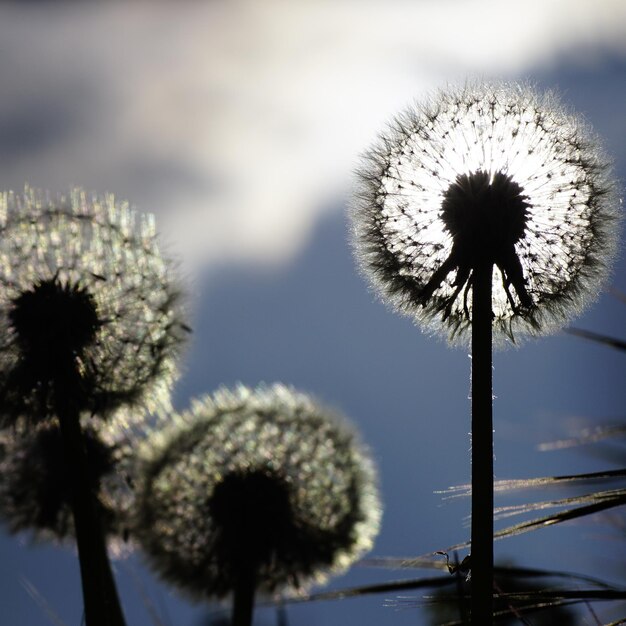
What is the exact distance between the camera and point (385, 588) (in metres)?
3.81

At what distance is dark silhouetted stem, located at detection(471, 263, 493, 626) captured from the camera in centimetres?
421

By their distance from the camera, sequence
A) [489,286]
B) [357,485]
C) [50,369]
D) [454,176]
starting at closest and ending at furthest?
[489,286] → [454,176] → [50,369] → [357,485]

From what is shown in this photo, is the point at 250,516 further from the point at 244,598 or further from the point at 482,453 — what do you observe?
the point at 482,453

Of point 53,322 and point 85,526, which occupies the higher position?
point 53,322

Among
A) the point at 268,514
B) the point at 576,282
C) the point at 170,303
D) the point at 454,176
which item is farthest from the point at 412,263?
the point at 268,514

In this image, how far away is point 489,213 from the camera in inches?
216

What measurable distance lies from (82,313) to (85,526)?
202 centimetres

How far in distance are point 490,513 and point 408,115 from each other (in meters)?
3.12

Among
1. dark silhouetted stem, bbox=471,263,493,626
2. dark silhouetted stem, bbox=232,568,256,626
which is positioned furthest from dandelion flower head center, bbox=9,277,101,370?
dark silhouetted stem, bbox=471,263,493,626

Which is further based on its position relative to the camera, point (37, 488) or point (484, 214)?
point (37, 488)

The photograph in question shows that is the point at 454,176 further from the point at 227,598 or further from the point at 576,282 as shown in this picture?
the point at 227,598

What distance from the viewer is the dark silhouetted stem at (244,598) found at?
9.90 meters

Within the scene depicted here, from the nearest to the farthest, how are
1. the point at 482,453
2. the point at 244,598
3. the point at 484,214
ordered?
the point at 482,453 < the point at 484,214 < the point at 244,598

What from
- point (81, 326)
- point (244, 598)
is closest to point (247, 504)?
point (244, 598)
